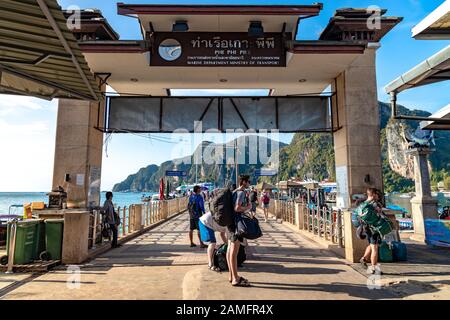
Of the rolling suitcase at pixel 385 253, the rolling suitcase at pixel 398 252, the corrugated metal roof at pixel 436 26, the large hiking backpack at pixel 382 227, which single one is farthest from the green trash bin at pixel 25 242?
the corrugated metal roof at pixel 436 26

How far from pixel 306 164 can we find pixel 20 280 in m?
189

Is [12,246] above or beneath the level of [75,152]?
beneath

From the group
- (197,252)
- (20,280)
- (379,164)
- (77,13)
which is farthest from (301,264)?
(77,13)

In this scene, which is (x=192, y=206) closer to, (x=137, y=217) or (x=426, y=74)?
(x=137, y=217)

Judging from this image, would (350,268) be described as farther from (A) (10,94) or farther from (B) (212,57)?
(A) (10,94)

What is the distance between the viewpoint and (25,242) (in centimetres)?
628

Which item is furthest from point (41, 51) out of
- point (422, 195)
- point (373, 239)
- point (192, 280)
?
point (422, 195)

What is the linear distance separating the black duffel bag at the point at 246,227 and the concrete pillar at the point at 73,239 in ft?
13.2

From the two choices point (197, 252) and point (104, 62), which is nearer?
point (197, 252)

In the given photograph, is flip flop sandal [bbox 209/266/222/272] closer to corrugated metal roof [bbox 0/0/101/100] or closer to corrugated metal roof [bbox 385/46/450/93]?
corrugated metal roof [bbox 0/0/101/100]

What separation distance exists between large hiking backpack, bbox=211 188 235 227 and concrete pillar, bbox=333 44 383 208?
4.97m

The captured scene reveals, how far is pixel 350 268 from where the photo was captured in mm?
6238

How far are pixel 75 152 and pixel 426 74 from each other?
9860 millimetres

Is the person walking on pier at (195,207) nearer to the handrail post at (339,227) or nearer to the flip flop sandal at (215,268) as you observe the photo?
the flip flop sandal at (215,268)
